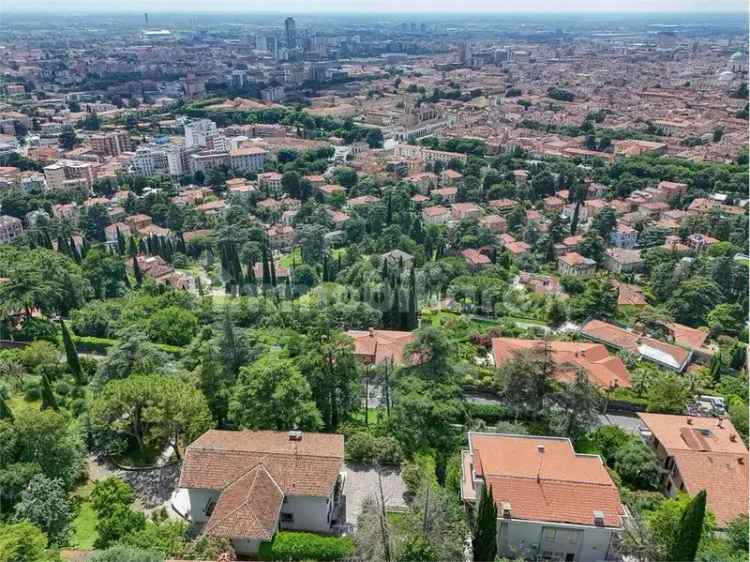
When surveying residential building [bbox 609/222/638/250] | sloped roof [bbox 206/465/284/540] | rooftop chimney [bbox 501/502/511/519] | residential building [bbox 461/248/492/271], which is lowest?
residential building [bbox 609/222/638/250]

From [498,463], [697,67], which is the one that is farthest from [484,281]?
[697,67]

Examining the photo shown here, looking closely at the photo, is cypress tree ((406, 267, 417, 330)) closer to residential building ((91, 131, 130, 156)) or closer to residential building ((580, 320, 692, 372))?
residential building ((580, 320, 692, 372))

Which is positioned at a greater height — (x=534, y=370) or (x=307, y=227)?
(x=534, y=370)

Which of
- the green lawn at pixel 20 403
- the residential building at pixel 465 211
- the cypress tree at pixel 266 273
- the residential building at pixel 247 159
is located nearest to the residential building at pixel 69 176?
the residential building at pixel 247 159

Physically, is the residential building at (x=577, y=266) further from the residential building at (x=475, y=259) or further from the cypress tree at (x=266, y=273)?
the cypress tree at (x=266, y=273)

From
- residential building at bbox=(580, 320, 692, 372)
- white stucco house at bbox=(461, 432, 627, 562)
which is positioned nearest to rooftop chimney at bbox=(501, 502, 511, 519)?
white stucco house at bbox=(461, 432, 627, 562)

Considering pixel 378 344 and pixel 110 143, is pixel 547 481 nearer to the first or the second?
pixel 378 344

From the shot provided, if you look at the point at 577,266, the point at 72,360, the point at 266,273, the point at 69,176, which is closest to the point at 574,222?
the point at 577,266

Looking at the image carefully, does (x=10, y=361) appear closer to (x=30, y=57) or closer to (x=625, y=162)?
(x=625, y=162)
